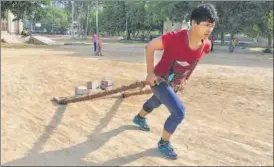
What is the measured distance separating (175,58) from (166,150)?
0.86 meters

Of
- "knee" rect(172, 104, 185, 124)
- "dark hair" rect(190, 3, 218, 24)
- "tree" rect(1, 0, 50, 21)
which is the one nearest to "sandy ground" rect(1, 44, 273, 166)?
"knee" rect(172, 104, 185, 124)

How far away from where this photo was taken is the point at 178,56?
3.36 m

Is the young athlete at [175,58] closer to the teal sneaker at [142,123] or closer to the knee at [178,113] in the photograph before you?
the knee at [178,113]

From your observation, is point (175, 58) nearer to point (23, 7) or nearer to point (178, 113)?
point (178, 113)

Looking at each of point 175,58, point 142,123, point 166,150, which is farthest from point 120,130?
point 175,58

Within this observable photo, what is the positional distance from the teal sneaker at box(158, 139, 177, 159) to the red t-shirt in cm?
60

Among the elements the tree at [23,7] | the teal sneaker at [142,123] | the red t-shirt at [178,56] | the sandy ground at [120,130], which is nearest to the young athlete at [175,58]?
the red t-shirt at [178,56]

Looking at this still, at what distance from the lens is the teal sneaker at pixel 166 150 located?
11.5 ft

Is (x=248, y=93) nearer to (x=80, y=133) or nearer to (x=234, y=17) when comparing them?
(x=80, y=133)

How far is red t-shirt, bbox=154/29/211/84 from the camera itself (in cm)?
328

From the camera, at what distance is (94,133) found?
4145mm

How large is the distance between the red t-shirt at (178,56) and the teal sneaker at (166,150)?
598 mm

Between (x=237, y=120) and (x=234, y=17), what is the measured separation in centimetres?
1959

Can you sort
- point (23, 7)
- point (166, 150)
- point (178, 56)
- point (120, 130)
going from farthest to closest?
point (23, 7)
point (120, 130)
point (166, 150)
point (178, 56)
